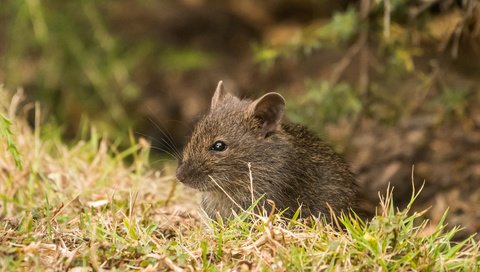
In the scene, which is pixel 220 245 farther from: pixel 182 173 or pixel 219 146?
pixel 219 146

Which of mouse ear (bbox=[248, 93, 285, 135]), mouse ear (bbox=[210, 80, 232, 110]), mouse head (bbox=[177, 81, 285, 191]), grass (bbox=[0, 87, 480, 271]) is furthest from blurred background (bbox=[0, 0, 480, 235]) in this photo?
grass (bbox=[0, 87, 480, 271])

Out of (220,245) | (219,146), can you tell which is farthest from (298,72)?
(220,245)

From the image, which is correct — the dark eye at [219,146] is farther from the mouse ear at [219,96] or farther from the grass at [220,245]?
the grass at [220,245]

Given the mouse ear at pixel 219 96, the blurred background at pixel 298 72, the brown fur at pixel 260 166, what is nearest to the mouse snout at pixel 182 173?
the brown fur at pixel 260 166

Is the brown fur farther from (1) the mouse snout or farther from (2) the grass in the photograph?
(2) the grass

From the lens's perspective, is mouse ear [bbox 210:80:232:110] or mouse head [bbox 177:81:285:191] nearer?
mouse head [bbox 177:81:285:191]
